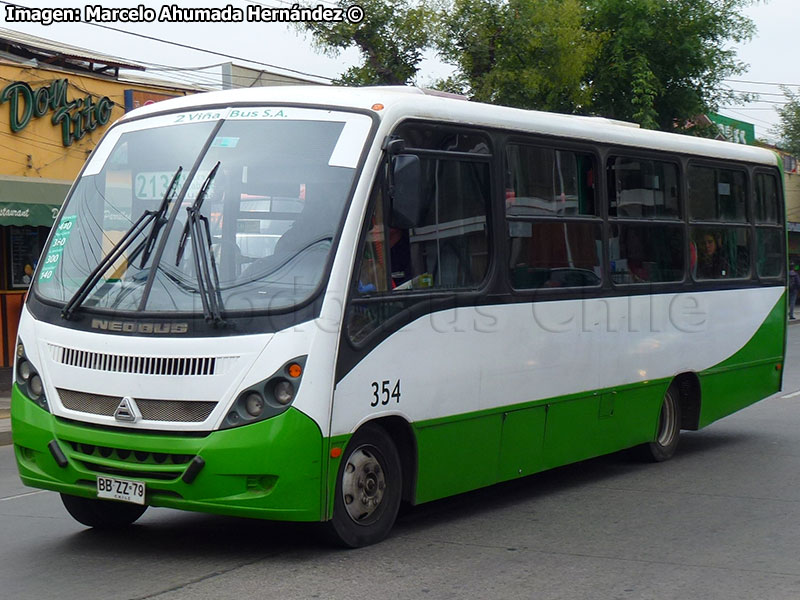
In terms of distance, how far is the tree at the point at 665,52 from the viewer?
30062 mm

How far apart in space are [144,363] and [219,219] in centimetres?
91

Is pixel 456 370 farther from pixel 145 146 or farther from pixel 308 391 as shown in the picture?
pixel 145 146

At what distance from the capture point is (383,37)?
23.7 metres

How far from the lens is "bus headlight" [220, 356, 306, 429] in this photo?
19.5 ft

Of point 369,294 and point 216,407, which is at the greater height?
Answer: point 369,294

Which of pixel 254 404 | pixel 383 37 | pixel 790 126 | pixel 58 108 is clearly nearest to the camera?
pixel 254 404

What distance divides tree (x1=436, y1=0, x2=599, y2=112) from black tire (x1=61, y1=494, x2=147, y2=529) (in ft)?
60.0

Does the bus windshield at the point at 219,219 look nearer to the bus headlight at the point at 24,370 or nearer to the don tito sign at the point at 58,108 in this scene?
the bus headlight at the point at 24,370

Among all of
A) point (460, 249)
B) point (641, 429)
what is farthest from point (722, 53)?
point (460, 249)

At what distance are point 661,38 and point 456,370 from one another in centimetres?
2501

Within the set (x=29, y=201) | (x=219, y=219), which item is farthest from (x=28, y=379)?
(x=29, y=201)

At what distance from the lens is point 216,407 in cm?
594

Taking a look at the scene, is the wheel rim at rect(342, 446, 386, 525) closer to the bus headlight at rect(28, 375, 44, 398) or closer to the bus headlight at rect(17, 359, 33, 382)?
the bus headlight at rect(28, 375, 44, 398)

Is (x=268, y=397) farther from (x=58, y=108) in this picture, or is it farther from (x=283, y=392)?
(x=58, y=108)
